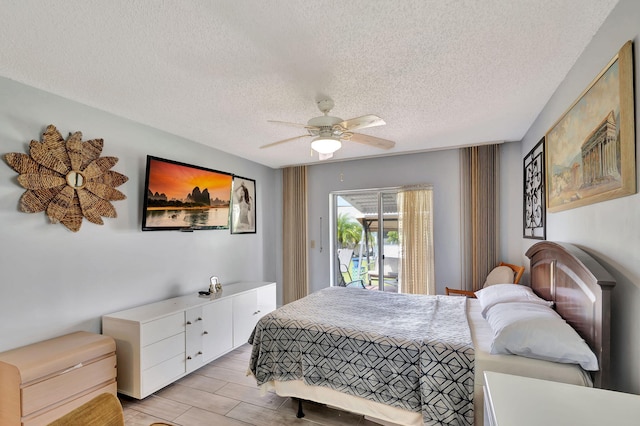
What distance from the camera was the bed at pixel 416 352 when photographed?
1656 mm

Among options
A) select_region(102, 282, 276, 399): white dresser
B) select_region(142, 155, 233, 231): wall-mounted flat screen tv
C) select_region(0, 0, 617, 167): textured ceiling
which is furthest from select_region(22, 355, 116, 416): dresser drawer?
select_region(0, 0, 617, 167): textured ceiling

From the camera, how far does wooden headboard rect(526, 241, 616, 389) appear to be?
1459 mm

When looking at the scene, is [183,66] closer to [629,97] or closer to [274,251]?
[629,97]

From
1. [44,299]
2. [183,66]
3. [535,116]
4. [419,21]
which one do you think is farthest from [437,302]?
[44,299]

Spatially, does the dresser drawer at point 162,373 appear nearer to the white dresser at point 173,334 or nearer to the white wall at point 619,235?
the white dresser at point 173,334

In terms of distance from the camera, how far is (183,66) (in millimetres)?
2035

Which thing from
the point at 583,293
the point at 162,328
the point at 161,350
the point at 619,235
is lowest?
the point at 161,350

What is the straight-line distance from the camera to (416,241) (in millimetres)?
4383

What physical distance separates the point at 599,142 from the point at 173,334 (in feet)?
11.7

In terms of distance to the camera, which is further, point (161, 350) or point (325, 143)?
point (161, 350)

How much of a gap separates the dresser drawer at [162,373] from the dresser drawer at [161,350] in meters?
0.04

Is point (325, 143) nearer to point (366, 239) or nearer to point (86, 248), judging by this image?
point (86, 248)

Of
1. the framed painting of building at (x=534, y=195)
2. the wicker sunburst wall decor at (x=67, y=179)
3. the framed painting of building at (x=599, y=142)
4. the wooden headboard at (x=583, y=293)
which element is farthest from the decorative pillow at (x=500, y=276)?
the wicker sunburst wall decor at (x=67, y=179)

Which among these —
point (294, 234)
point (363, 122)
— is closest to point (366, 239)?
point (294, 234)
